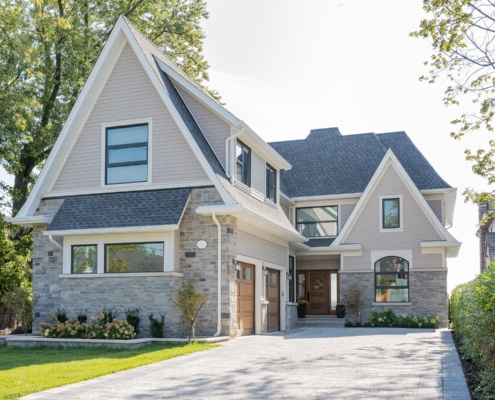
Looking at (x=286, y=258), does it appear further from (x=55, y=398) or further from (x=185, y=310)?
(x=55, y=398)

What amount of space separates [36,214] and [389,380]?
41.3 ft

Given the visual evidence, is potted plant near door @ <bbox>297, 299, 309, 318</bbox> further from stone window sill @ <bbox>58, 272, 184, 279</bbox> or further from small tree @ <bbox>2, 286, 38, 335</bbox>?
small tree @ <bbox>2, 286, 38, 335</bbox>

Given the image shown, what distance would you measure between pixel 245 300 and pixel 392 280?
9106 millimetres

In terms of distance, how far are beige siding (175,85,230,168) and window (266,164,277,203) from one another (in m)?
4.30

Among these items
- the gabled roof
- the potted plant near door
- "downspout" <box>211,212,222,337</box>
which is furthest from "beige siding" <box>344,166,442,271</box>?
"downspout" <box>211,212,222,337</box>

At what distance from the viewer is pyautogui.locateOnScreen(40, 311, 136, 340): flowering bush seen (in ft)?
49.3

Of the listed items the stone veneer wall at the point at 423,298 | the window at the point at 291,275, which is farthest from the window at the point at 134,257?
the stone veneer wall at the point at 423,298

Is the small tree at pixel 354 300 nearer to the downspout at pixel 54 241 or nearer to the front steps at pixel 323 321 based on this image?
the front steps at pixel 323 321

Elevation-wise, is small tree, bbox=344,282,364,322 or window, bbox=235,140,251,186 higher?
window, bbox=235,140,251,186

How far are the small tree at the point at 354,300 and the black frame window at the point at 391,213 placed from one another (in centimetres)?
295

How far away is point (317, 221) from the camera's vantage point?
28.1m

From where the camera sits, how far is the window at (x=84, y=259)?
667 inches

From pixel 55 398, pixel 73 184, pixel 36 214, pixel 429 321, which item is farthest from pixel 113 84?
pixel 429 321

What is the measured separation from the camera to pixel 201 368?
35.0 feet
